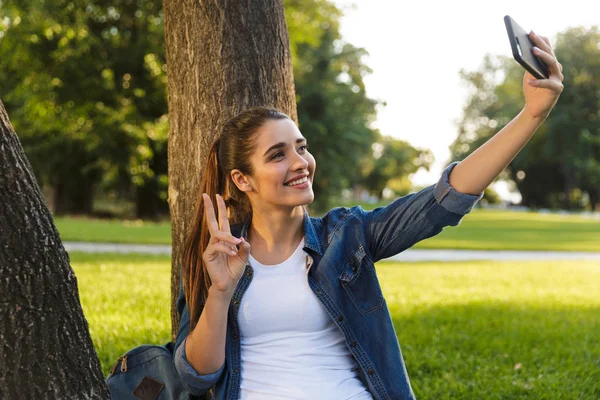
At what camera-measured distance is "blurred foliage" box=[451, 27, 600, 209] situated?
4844cm

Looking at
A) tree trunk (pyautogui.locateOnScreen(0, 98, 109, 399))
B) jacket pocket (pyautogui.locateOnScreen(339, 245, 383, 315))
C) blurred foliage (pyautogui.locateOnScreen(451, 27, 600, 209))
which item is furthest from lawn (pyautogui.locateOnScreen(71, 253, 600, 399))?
blurred foliage (pyautogui.locateOnScreen(451, 27, 600, 209))

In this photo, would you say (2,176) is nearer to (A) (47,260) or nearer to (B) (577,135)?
(A) (47,260)

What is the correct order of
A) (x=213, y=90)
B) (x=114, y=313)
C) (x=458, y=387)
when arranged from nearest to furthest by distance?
(x=213, y=90)
(x=458, y=387)
(x=114, y=313)

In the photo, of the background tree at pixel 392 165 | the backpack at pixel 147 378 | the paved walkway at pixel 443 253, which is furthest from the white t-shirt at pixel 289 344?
the background tree at pixel 392 165

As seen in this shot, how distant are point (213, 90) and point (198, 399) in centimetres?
139

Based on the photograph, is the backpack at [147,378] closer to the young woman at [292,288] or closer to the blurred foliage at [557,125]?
the young woman at [292,288]

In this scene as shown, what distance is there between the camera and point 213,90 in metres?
3.35

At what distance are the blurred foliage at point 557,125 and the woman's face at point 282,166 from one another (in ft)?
145

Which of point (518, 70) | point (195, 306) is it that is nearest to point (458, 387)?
point (195, 306)

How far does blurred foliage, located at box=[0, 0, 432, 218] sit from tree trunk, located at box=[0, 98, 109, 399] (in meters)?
17.8

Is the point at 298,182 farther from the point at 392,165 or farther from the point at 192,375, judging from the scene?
the point at 392,165

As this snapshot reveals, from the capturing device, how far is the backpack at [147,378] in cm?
294

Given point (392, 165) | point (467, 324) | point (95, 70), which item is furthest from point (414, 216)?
point (392, 165)

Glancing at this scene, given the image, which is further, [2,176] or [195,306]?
[195,306]
